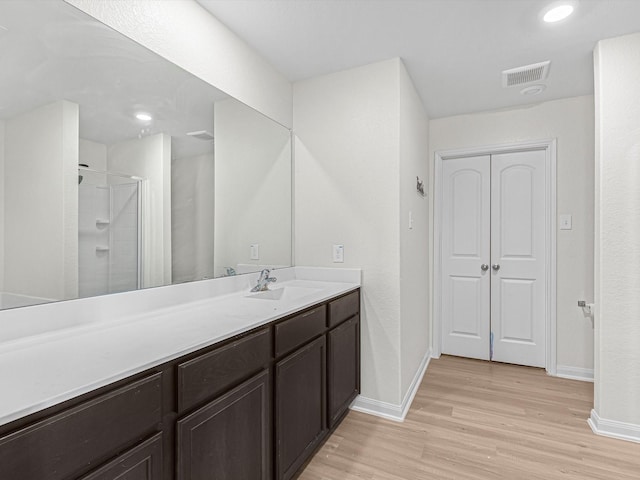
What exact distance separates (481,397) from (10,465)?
9.10 feet

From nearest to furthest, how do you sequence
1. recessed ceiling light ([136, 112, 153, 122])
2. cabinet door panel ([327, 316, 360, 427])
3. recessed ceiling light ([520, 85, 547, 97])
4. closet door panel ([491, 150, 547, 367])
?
recessed ceiling light ([136, 112, 153, 122]), cabinet door panel ([327, 316, 360, 427]), recessed ceiling light ([520, 85, 547, 97]), closet door panel ([491, 150, 547, 367])

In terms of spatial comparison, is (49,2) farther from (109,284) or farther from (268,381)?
(268,381)

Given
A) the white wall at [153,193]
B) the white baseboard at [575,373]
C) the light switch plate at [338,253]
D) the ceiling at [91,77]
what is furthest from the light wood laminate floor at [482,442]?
the ceiling at [91,77]

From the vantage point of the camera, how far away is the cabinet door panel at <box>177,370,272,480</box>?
103 cm

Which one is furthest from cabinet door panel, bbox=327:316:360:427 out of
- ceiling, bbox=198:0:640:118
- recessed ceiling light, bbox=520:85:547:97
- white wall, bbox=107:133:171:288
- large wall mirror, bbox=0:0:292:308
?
recessed ceiling light, bbox=520:85:547:97

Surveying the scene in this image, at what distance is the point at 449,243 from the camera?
349 cm

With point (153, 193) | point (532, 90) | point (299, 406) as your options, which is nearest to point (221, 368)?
point (299, 406)

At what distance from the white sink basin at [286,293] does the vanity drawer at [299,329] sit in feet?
0.97

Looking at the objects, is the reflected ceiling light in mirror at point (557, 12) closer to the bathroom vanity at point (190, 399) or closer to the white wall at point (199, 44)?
the white wall at point (199, 44)

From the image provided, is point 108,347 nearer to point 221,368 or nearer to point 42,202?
point 221,368

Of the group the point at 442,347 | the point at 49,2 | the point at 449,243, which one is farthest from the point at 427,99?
the point at 49,2

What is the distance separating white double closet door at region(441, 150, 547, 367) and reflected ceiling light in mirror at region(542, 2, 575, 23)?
1.49 m

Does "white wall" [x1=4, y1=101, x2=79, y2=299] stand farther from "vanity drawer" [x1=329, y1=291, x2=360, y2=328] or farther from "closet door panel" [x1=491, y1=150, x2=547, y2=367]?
"closet door panel" [x1=491, y1=150, x2=547, y2=367]

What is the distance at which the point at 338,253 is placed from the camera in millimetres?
2459
